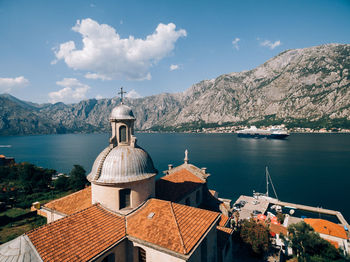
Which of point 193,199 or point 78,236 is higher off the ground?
point 78,236

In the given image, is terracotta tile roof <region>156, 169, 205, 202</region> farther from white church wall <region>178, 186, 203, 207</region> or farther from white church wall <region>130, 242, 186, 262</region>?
white church wall <region>130, 242, 186, 262</region>

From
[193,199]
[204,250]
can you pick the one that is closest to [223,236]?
[204,250]

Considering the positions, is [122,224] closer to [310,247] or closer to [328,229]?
[310,247]

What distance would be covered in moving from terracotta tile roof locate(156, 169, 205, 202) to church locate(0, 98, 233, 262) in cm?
75

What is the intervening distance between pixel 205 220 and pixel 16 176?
3452 inches

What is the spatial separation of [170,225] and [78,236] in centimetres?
618

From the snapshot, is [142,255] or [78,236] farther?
[142,255]

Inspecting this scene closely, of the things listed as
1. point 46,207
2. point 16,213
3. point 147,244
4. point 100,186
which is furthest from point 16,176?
point 147,244

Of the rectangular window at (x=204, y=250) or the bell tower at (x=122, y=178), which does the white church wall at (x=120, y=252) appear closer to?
the bell tower at (x=122, y=178)

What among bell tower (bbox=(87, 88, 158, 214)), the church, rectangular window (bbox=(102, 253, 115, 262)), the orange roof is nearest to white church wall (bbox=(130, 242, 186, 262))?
the church

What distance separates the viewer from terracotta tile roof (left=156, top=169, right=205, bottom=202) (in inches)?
847

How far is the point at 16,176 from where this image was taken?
72.4 metres

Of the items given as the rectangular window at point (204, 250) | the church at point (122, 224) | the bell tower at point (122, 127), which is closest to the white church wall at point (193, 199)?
the church at point (122, 224)

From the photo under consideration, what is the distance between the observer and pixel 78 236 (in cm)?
1209
